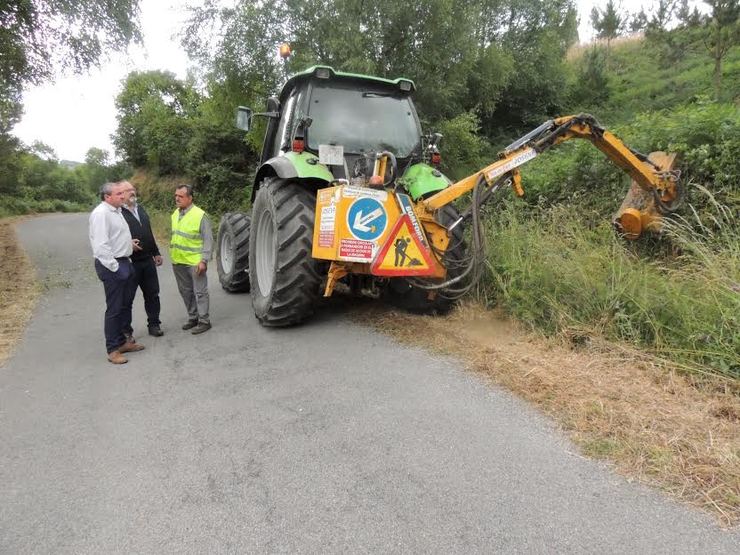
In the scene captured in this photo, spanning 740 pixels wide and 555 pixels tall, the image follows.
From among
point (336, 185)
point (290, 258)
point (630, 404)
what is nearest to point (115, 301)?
point (290, 258)

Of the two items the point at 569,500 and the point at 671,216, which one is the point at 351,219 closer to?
the point at 569,500

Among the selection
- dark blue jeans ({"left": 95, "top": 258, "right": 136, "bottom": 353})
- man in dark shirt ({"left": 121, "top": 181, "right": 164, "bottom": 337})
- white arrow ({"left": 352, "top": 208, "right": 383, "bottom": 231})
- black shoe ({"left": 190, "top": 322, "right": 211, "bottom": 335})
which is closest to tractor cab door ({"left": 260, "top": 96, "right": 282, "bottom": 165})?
man in dark shirt ({"left": 121, "top": 181, "right": 164, "bottom": 337})

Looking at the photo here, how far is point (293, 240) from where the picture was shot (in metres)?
4.48

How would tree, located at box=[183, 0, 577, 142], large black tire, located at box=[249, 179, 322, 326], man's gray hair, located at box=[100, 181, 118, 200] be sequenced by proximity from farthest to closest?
tree, located at box=[183, 0, 577, 142]
man's gray hair, located at box=[100, 181, 118, 200]
large black tire, located at box=[249, 179, 322, 326]

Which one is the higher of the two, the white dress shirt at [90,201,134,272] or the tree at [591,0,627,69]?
the tree at [591,0,627,69]

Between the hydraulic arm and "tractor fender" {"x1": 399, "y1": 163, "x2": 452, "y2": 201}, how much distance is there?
0.92ft

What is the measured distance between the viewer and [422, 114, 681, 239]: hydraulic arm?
438 centimetres

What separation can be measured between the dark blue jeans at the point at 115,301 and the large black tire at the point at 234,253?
204 centimetres

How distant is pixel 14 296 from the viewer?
23.3 feet

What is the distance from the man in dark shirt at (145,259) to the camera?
17.1ft

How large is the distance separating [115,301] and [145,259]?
2.55 feet

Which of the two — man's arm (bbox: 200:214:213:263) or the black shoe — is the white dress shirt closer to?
man's arm (bbox: 200:214:213:263)

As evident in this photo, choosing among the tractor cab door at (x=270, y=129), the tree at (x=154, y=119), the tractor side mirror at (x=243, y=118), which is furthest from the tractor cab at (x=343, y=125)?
the tree at (x=154, y=119)

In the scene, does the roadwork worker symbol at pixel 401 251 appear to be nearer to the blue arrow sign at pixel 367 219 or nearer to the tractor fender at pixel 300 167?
the blue arrow sign at pixel 367 219
